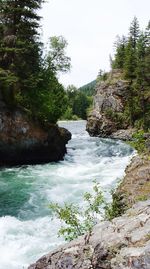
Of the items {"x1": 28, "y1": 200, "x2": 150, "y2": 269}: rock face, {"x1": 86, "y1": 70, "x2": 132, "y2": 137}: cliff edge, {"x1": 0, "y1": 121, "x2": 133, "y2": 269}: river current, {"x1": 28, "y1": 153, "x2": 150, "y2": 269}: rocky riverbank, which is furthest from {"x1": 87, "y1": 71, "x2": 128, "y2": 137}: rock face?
{"x1": 28, "y1": 200, "x2": 150, "y2": 269}: rock face

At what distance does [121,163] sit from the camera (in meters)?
33.2

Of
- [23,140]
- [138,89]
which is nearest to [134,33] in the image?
[138,89]

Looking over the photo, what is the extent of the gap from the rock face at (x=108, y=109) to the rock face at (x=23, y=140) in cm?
3087

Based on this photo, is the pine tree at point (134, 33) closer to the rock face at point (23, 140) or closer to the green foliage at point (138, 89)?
the green foliage at point (138, 89)

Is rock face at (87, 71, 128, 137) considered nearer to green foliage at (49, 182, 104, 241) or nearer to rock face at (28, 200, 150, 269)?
green foliage at (49, 182, 104, 241)

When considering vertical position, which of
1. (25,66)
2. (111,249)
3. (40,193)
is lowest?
(40,193)

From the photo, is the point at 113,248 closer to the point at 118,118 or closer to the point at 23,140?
the point at 23,140

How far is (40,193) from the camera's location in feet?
74.3

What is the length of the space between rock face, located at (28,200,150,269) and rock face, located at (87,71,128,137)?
55506 mm

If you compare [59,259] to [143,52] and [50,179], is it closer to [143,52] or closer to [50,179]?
[50,179]

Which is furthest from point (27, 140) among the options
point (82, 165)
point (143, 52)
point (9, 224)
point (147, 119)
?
point (143, 52)

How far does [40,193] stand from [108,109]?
44.2m

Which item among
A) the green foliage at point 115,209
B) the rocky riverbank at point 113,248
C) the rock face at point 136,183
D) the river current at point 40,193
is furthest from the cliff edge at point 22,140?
the rocky riverbank at point 113,248

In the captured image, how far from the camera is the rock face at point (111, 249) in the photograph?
6.67 metres
